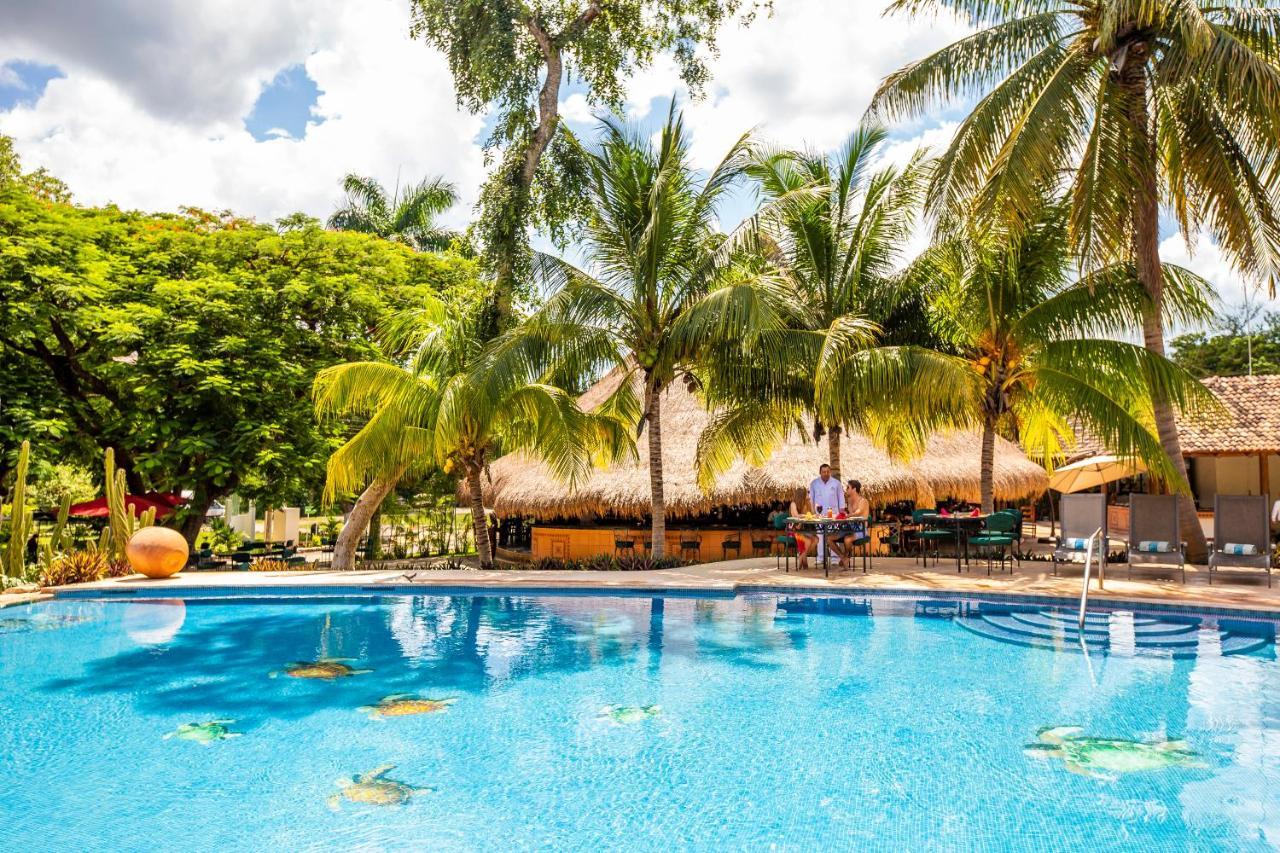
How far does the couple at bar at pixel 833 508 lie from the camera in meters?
11.5

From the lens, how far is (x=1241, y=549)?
9.78m

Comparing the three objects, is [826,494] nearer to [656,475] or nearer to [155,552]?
[656,475]

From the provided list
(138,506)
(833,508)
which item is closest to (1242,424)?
(833,508)

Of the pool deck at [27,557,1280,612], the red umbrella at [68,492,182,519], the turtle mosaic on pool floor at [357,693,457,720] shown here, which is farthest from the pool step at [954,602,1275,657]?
the red umbrella at [68,492,182,519]

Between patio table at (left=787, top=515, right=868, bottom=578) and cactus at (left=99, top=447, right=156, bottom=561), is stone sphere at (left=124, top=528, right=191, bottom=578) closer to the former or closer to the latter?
cactus at (left=99, top=447, right=156, bottom=561)

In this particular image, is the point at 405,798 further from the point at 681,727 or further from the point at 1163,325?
the point at 1163,325

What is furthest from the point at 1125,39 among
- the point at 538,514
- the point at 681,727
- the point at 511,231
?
the point at 538,514

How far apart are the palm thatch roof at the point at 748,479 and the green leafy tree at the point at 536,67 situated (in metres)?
3.48

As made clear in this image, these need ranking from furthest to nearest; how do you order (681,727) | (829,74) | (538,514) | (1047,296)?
(538,514) < (1047,296) < (829,74) < (681,727)

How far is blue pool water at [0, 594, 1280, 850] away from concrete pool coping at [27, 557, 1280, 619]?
805mm

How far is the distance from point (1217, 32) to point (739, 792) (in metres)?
9.61

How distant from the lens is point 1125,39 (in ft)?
33.7

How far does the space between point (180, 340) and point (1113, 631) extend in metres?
13.4

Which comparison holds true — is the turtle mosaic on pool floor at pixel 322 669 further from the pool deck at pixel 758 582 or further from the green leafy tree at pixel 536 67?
the green leafy tree at pixel 536 67
